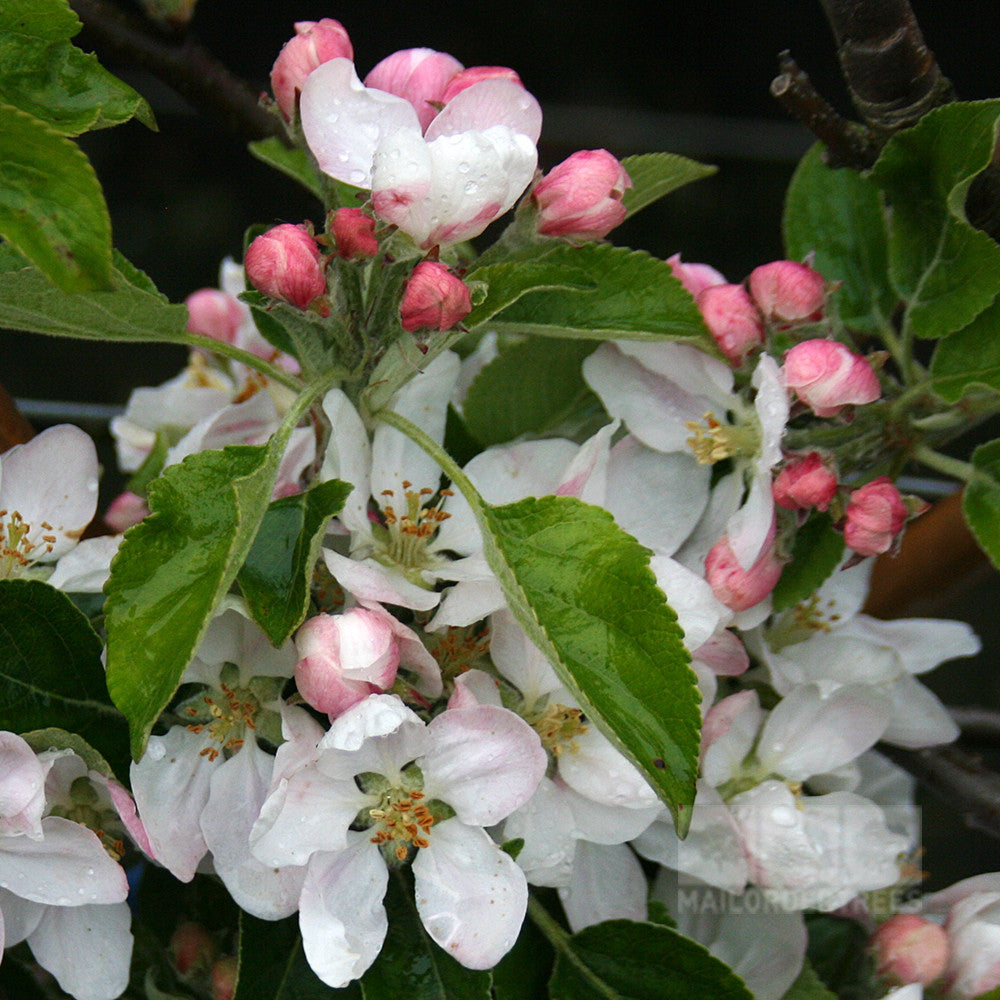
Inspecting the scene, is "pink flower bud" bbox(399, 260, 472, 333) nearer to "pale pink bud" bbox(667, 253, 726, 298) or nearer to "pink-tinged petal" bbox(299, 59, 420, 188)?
"pink-tinged petal" bbox(299, 59, 420, 188)

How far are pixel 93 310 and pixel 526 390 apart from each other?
0.25 meters

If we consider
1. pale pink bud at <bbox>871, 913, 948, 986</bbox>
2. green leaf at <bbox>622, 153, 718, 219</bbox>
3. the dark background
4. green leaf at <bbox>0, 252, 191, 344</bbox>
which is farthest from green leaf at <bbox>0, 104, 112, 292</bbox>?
the dark background

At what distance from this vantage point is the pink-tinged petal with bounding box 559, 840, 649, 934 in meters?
0.63

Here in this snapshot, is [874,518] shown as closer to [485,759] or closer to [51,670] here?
[485,759]

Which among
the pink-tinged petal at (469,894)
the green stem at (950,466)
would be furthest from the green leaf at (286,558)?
the green stem at (950,466)

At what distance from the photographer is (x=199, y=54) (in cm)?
85

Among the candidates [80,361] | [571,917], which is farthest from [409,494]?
[80,361]

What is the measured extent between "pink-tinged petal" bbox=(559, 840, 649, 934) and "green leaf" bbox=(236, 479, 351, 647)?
216mm

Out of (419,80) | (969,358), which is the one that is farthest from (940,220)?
(419,80)

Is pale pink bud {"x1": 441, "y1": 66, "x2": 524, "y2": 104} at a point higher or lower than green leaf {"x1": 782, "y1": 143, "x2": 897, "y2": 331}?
higher

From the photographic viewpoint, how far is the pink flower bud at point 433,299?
0.50m

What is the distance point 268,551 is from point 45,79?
0.20 m

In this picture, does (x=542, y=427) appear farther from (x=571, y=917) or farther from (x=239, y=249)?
(x=239, y=249)

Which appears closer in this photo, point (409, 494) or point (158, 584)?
point (158, 584)
